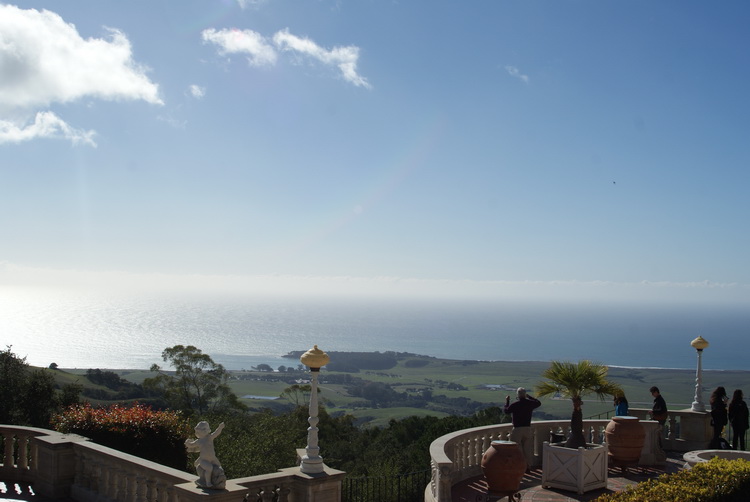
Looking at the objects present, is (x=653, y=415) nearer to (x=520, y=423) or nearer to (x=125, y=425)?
(x=520, y=423)

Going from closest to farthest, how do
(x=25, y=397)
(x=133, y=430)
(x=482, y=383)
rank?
(x=133, y=430) < (x=25, y=397) < (x=482, y=383)

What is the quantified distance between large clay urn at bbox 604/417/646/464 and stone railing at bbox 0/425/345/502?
640cm

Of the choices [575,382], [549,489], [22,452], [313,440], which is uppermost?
[575,382]

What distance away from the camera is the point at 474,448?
11703 mm

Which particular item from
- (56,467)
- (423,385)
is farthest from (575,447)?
(423,385)

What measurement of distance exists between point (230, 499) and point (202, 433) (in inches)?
32.6

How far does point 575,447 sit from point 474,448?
6.87 feet

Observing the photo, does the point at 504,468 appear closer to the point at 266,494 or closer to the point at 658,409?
the point at 266,494

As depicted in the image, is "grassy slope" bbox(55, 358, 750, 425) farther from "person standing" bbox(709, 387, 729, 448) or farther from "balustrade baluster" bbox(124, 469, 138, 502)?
"balustrade baluster" bbox(124, 469, 138, 502)

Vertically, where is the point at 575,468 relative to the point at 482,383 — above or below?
above

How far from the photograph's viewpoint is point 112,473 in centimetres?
870

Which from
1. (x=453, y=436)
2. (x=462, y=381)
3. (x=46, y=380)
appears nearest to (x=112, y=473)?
(x=453, y=436)

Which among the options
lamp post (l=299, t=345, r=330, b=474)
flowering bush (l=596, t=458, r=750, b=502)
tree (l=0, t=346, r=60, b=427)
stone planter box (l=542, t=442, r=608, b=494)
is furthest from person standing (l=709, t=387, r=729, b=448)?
tree (l=0, t=346, r=60, b=427)

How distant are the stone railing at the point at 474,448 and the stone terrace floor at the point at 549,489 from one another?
0.27 metres
